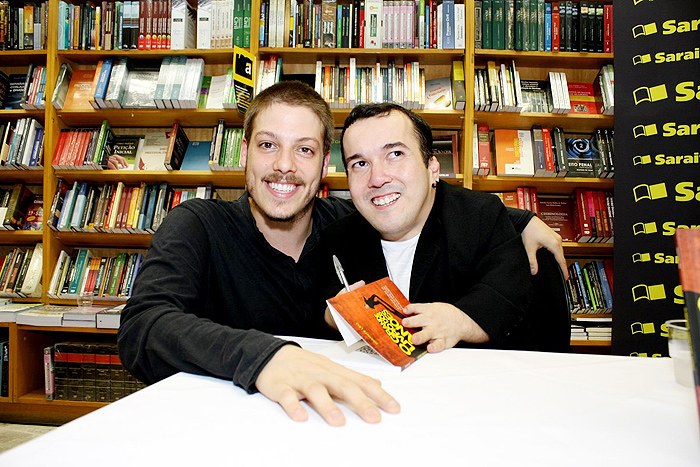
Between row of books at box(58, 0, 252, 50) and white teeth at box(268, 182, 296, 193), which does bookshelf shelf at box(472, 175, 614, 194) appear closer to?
white teeth at box(268, 182, 296, 193)

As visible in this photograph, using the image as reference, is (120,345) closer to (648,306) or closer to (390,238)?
(390,238)

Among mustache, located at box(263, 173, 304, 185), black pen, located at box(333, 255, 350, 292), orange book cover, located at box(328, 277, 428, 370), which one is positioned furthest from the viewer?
mustache, located at box(263, 173, 304, 185)

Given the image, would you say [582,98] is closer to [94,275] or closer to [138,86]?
[138,86]

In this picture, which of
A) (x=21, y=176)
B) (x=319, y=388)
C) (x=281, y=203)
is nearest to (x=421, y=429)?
(x=319, y=388)

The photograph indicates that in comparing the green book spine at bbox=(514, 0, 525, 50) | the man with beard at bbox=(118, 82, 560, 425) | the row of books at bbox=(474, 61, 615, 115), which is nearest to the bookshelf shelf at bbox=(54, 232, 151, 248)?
the man with beard at bbox=(118, 82, 560, 425)

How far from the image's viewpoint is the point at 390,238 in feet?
4.80

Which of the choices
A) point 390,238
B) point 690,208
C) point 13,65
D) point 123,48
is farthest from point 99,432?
point 13,65

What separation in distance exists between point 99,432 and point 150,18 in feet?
10.0

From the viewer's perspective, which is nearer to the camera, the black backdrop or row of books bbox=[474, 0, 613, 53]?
the black backdrop

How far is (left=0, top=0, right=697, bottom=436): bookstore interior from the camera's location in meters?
2.71

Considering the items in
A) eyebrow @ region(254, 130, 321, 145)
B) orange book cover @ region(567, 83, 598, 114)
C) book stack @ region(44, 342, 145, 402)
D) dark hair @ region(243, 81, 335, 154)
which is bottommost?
book stack @ region(44, 342, 145, 402)

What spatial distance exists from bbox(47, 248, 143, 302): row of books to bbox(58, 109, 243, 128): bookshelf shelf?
0.91 meters

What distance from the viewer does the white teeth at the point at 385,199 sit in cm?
133

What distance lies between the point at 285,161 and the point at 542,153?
6.49ft
